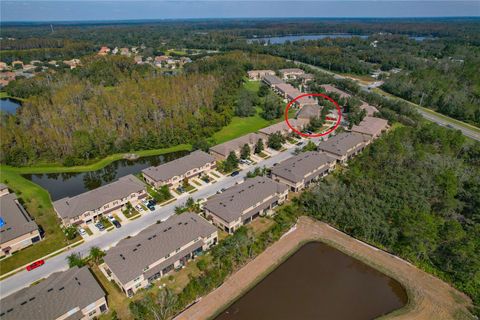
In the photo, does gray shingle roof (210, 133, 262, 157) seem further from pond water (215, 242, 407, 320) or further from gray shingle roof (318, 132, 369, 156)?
pond water (215, 242, 407, 320)

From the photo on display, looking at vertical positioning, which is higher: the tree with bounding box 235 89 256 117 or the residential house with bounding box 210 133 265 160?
the tree with bounding box 235 89 256 117

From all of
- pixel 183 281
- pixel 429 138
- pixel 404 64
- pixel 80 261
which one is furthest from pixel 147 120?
pixel 404 64

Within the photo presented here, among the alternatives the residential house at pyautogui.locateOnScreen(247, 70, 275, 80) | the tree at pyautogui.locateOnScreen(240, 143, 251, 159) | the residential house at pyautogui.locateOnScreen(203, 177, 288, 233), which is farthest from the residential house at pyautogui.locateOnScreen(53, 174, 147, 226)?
the residential house at pyautogui.locateOnScreen(247, 70, 275, 80)

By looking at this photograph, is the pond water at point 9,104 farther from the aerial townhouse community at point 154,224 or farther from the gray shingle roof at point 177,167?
the gray shingle roof at point 177,167

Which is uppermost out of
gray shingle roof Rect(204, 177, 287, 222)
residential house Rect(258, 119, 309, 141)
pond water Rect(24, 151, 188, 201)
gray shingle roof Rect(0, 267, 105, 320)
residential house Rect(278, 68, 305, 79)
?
residential house Rect(278, 68, 305, 79)

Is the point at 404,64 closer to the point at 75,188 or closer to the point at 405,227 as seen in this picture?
the point at 405,227

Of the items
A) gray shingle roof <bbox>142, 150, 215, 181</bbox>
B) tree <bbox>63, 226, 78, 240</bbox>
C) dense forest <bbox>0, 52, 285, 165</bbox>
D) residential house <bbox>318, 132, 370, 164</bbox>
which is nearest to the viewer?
tree <bbox>63, 226, 78, 240</bbox>

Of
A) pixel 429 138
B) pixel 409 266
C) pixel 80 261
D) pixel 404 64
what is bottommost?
pixel 409 266
